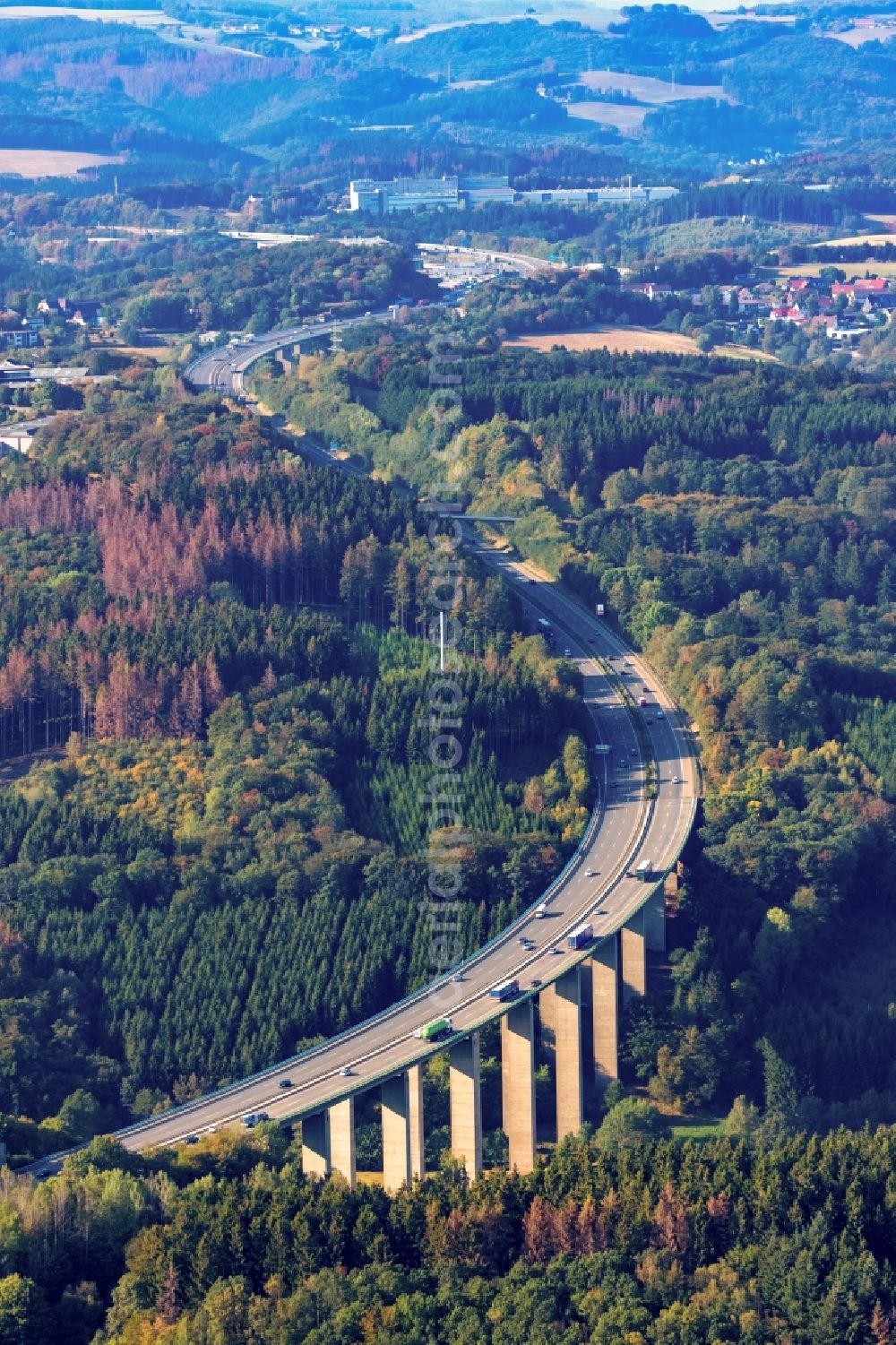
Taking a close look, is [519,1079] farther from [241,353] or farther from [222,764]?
[241,353]

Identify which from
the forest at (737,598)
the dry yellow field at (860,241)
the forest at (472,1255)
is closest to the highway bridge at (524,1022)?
the forest at (737,598)

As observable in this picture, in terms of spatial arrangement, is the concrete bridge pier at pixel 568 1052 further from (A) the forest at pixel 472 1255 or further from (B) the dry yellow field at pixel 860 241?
(B) the dry yellow field at pixel 860 241

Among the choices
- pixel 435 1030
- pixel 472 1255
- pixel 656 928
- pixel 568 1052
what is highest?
pixel 435 1030

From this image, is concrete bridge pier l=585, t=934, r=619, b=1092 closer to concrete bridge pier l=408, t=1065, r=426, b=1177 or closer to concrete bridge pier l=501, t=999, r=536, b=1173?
concrete bridge pier l=501, t=999, r=536, b=1173

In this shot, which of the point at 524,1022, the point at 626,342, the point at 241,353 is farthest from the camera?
the point at 626,342

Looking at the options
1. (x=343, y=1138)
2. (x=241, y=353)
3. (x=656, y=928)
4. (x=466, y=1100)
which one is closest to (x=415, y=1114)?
(x=466, y=1100)

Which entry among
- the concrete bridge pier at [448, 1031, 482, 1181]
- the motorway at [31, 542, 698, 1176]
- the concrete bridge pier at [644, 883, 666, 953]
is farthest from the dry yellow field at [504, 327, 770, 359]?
the concrete bridge pier at [448, 1031, 482, 1181]
